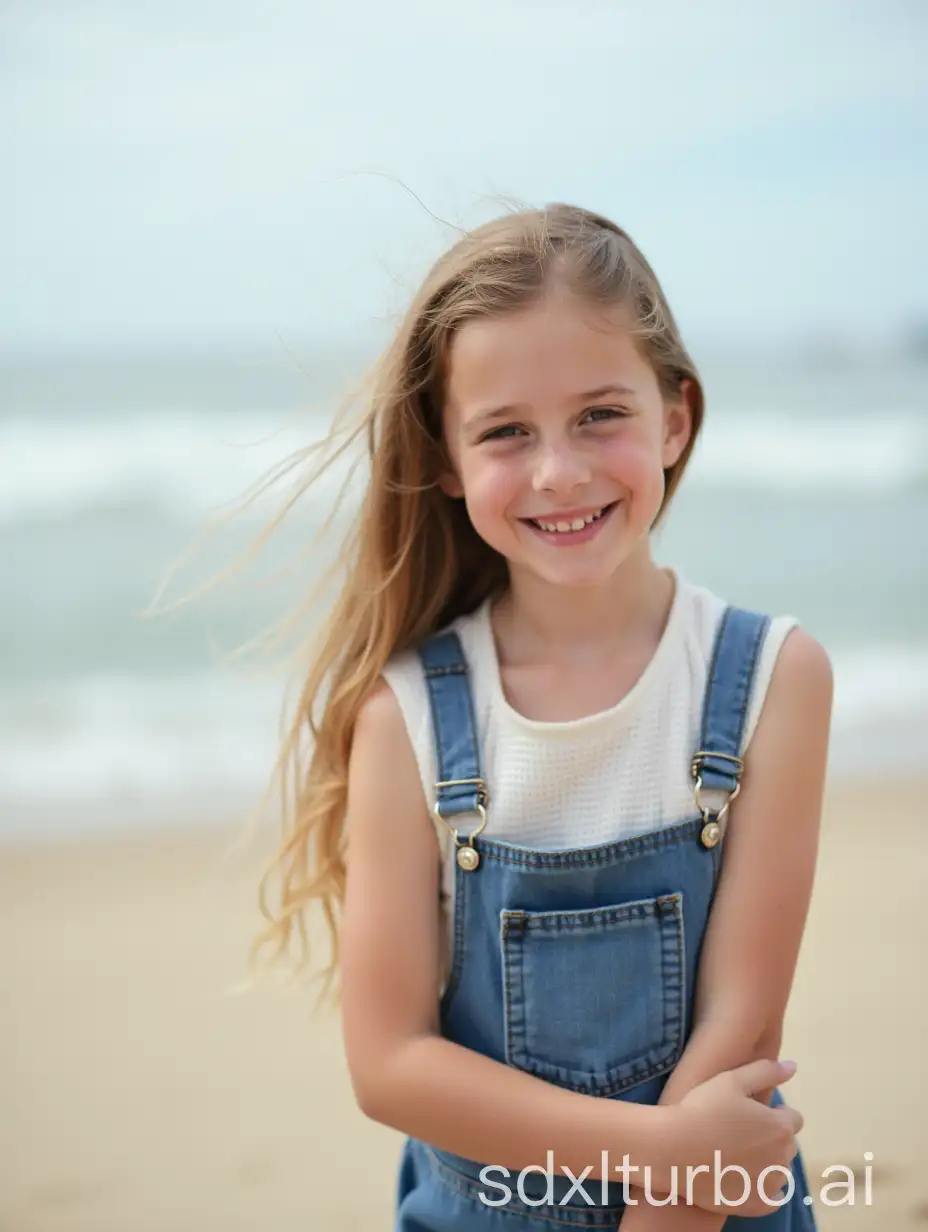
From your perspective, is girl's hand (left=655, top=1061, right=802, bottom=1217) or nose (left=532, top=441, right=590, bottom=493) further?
nose (left=532, top=441, right=590, bottom=493)

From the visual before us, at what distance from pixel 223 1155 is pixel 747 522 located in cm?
616

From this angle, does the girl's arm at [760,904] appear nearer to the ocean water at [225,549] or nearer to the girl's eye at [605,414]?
the girl's eye at [605,414]

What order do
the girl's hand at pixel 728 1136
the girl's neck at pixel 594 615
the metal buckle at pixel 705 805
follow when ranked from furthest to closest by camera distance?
the girl's neck at pixel 594 615
the metal buckle at pixel 705 805
the girl's hand at pixel 728 1136

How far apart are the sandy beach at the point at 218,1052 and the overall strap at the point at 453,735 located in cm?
95

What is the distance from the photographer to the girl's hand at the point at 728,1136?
154 centimetres

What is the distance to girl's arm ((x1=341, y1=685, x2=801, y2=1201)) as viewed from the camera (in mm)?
1554

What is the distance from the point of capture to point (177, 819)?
434 cm

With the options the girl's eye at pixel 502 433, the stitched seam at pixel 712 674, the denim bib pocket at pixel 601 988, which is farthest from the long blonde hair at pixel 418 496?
the denim bib pocket at pixel 601 988

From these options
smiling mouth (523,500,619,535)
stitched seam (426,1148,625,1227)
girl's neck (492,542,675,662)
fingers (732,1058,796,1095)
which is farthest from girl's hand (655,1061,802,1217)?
smiling mouth (523,500,619,535)

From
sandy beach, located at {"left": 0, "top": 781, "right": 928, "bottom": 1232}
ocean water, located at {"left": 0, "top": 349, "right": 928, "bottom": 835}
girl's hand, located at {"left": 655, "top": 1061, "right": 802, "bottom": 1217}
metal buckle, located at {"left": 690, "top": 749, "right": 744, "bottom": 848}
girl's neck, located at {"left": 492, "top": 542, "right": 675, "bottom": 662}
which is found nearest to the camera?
girl's hand, located at {"left": 655, "top": 1061, "right": 802, "bottom": 1217}

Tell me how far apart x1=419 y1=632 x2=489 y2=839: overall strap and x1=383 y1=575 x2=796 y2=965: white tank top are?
1 cm

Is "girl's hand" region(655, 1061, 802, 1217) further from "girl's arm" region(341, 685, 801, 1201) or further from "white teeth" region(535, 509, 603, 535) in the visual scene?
"white teeth" region(535, 509, 603, 535)

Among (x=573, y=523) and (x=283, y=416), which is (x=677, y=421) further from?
(x=283, y=416)

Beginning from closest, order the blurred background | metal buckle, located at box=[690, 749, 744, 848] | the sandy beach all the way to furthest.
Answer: metal buckle, located at box=[690, 749, 744, 848] → the sandy beach → the blurred background
